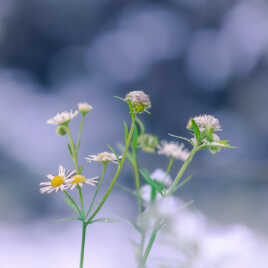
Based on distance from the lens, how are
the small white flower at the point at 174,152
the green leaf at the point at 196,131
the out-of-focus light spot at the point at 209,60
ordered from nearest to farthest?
the green leaf at the point at 196,131, the small white flower at the point at 174,152, the out-of-focus light spot at the point at 209,60

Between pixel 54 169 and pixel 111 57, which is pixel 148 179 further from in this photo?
pixel 111 57

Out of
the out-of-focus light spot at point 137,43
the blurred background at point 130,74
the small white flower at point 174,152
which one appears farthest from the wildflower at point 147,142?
the out-of-focus light spot at point 137,43

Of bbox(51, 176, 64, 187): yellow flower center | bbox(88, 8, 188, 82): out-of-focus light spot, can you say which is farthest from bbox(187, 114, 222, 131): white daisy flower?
bbox(88, 8, 188, 82): out-of-focus light spot

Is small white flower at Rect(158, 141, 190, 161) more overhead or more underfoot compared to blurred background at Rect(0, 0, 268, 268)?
more underfoot

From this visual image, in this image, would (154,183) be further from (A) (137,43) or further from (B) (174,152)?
(A) (137,43)

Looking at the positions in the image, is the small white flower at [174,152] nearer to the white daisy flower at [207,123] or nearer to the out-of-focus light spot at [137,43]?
the white daisy flower at [207,123]

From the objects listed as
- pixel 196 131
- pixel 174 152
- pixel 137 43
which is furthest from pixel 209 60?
pixel 196 131

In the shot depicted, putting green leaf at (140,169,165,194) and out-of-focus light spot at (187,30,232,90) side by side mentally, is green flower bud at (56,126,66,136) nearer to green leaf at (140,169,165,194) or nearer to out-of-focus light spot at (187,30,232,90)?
green leaf at (140,169,165,194)

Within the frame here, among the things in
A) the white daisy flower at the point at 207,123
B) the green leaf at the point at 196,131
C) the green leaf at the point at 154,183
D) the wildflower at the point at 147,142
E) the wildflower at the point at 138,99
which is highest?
the wildflower at the point at 138,99

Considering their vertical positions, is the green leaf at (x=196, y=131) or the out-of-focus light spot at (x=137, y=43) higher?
the out-of-focus light spot at (x=137, y=43)
